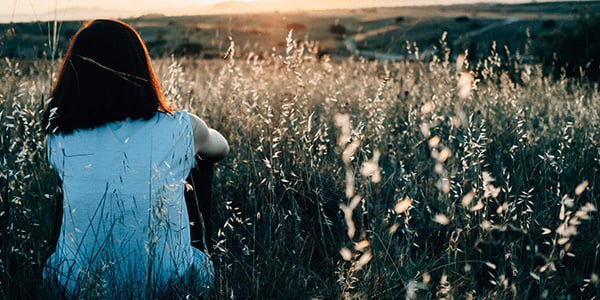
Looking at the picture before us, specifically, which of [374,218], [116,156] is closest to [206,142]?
[116,156]

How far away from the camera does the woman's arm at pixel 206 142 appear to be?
2039mm

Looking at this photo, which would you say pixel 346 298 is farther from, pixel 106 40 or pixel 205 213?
pixel 106 40

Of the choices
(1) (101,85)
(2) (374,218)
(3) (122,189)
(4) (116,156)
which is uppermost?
(1) (101,85)

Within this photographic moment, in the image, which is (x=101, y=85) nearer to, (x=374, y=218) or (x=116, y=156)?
(x=116, y=156)

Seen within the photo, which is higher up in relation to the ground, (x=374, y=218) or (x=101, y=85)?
(x=101, y=85)

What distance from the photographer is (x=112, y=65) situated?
6.16 feet

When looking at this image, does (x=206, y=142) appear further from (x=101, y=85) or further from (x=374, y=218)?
(x=374, y=218)

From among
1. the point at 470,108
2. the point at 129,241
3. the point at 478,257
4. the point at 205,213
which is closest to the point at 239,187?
the point at 205,213

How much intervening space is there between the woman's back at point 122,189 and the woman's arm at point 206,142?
149mm

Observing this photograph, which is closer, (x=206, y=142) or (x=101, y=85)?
(x=101, y=85)

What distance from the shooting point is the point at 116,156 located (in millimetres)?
1832

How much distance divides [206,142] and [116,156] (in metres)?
0.40

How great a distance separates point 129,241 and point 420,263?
1092mm

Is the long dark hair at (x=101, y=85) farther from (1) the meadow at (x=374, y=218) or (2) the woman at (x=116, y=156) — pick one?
(1) the meadow at (x=374, y=218)
